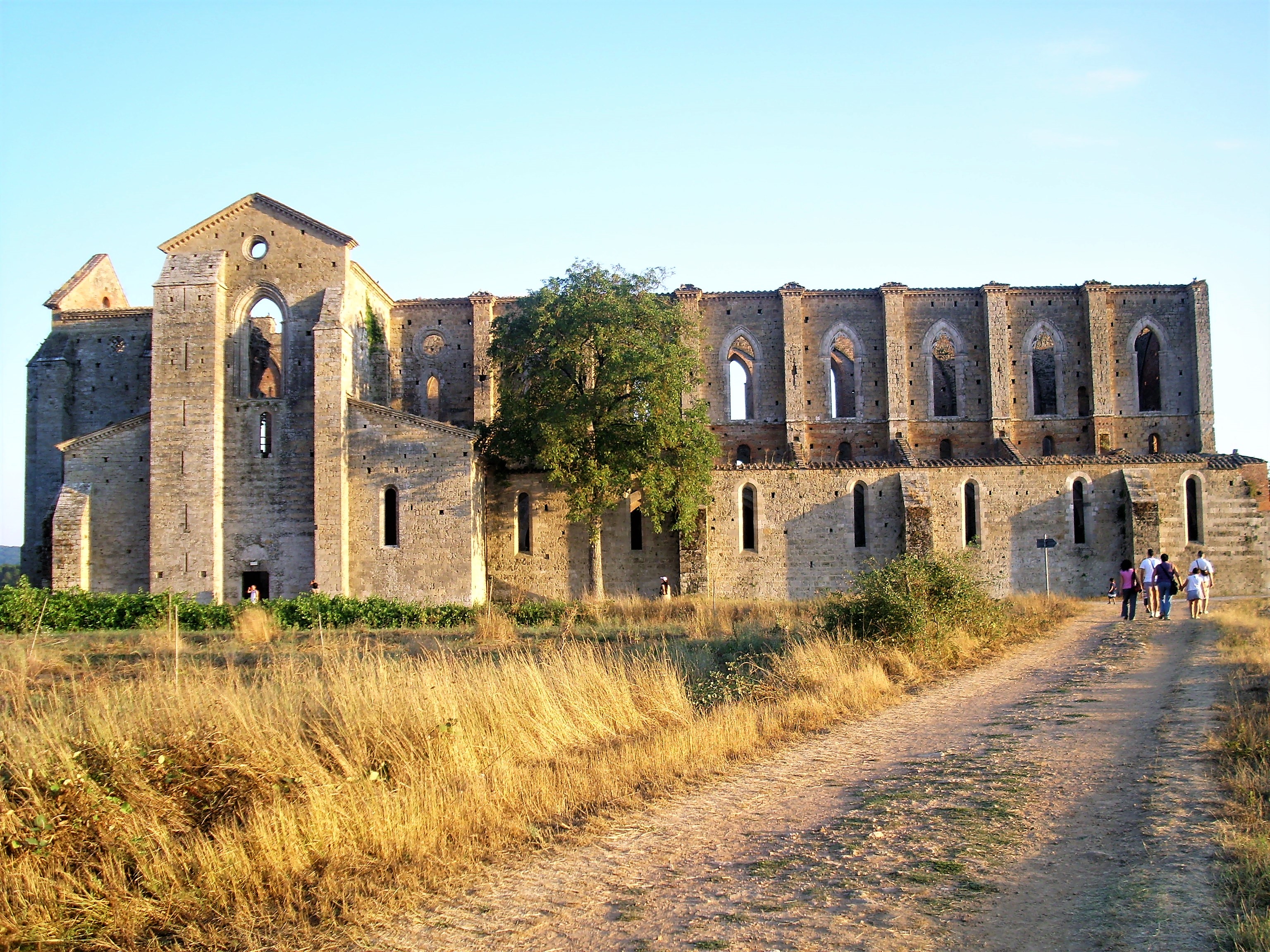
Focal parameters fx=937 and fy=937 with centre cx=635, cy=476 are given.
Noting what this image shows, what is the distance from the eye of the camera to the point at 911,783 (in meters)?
7.16

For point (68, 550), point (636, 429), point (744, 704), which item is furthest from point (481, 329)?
point (744, 704)

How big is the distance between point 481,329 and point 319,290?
8.16m

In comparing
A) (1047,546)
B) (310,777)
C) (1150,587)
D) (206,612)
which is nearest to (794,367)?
(1047,546)

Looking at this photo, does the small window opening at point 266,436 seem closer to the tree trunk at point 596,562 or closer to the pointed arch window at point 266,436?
the pointed arch window at point 266,436

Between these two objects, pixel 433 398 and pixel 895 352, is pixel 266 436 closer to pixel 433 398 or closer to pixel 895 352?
pixel 433 398

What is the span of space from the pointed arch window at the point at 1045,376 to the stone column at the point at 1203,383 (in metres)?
4.87

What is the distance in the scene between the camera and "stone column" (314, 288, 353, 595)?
24625 mm

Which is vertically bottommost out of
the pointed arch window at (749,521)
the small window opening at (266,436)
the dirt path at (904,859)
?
the dirt path at (904,859)

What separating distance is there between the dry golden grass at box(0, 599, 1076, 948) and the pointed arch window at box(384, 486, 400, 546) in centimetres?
1474

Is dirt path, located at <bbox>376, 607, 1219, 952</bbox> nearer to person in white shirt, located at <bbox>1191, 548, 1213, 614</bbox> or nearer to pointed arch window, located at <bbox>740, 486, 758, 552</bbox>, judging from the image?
person in white shirt, located at <bbox>1191, 548, 1213, 614</bbox>

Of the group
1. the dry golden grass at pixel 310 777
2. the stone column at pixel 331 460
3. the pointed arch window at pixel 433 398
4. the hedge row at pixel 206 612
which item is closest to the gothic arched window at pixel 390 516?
the stone column at pixel 331 460

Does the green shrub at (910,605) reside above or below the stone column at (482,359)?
below

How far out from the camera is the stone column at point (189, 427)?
24797mm

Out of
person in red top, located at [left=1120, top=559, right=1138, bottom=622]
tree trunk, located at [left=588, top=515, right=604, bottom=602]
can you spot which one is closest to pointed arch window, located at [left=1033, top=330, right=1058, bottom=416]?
person in red top, located at [left=1120, top=559, right=1138, bottom=622]
